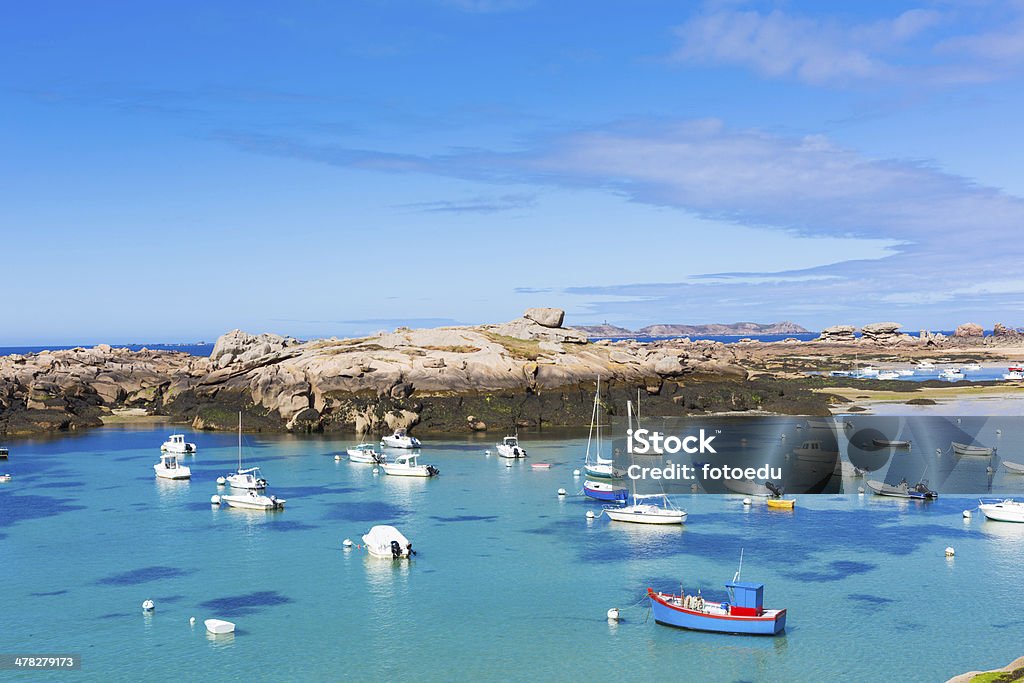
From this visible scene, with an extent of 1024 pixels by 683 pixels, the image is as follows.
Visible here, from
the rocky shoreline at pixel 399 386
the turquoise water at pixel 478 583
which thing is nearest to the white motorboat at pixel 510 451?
the turquoise water at pixel 478 583

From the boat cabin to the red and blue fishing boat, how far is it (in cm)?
2874

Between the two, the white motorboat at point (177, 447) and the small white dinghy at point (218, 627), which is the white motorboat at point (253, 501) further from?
the small white dinghy at point (218, 627)

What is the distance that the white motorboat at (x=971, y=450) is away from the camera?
9025 cm

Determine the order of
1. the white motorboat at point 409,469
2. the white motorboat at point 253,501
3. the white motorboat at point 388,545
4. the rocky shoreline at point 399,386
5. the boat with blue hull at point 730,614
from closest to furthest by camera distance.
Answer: the boat with blue hull at point 730,614, the white motorboat at point 388,545, the white motorboat at point 253,501, the white motorboat at point 409,469, the rocky shoreline at point 399,386

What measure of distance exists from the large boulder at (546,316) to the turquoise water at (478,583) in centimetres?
7287

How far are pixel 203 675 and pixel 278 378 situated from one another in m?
85.1

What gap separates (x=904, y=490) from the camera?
74.9 m

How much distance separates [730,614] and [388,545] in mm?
21743

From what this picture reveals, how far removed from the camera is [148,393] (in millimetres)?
143375

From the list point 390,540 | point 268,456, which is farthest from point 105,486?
point 390,540

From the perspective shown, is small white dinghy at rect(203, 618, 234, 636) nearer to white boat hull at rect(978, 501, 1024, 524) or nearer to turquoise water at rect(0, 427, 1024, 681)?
turquoise water at rect(0, 427, 1024, 681)

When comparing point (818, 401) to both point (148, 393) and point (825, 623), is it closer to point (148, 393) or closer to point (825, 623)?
point (825, 623)

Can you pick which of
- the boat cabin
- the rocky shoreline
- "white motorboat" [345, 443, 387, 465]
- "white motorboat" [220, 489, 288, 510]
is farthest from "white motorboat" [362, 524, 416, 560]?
the rocky shoreline

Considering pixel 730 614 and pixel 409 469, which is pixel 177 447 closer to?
pixel 409 469
